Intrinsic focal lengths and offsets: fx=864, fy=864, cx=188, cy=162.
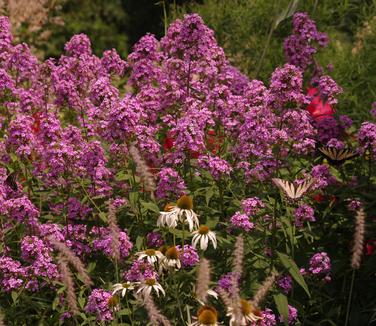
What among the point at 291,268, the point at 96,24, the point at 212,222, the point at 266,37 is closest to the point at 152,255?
the point at 212,222

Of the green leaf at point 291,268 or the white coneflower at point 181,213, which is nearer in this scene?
the white coneflower at point 181,213

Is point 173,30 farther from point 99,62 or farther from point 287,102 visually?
point 287,102

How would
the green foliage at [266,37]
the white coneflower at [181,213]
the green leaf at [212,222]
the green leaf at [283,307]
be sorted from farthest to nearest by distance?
1. the green foliage at [266,37]
2. the green leaf at [212,222]
3. the green leaf at [283,307]
4. the white coneflower at [181,213]

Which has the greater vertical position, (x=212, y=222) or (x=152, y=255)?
(x=152, y=255)

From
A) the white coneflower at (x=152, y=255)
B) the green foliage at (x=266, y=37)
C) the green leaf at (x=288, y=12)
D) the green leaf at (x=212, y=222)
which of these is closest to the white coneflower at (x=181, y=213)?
the white coneflower at (x=152, y=255)

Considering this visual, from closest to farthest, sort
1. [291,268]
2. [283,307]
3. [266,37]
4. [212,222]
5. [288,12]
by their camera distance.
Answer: [283,307]
[291,268]
[212,222]
[288,12]
[266,37]

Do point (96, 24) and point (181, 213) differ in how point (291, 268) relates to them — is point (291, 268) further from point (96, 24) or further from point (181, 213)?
point (96, 24)

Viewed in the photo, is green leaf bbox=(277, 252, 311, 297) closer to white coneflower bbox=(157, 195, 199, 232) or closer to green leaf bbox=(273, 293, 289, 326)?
green leaf bbox=(273, 293, 289, 326)

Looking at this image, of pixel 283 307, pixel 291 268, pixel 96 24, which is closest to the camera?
pixel 283 307

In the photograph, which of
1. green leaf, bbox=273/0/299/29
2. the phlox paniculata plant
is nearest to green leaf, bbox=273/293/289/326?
the phlox paniculata plant

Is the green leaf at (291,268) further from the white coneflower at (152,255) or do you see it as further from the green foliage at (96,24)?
the green foliage at (96,24)

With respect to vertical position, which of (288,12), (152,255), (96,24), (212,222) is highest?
(288,12)

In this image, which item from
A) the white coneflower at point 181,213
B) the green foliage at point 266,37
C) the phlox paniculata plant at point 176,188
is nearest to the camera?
the white coneflower at point 181,213

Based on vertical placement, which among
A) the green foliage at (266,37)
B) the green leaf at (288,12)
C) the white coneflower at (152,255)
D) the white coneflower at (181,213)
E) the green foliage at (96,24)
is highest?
the green leaf at (288,12)
